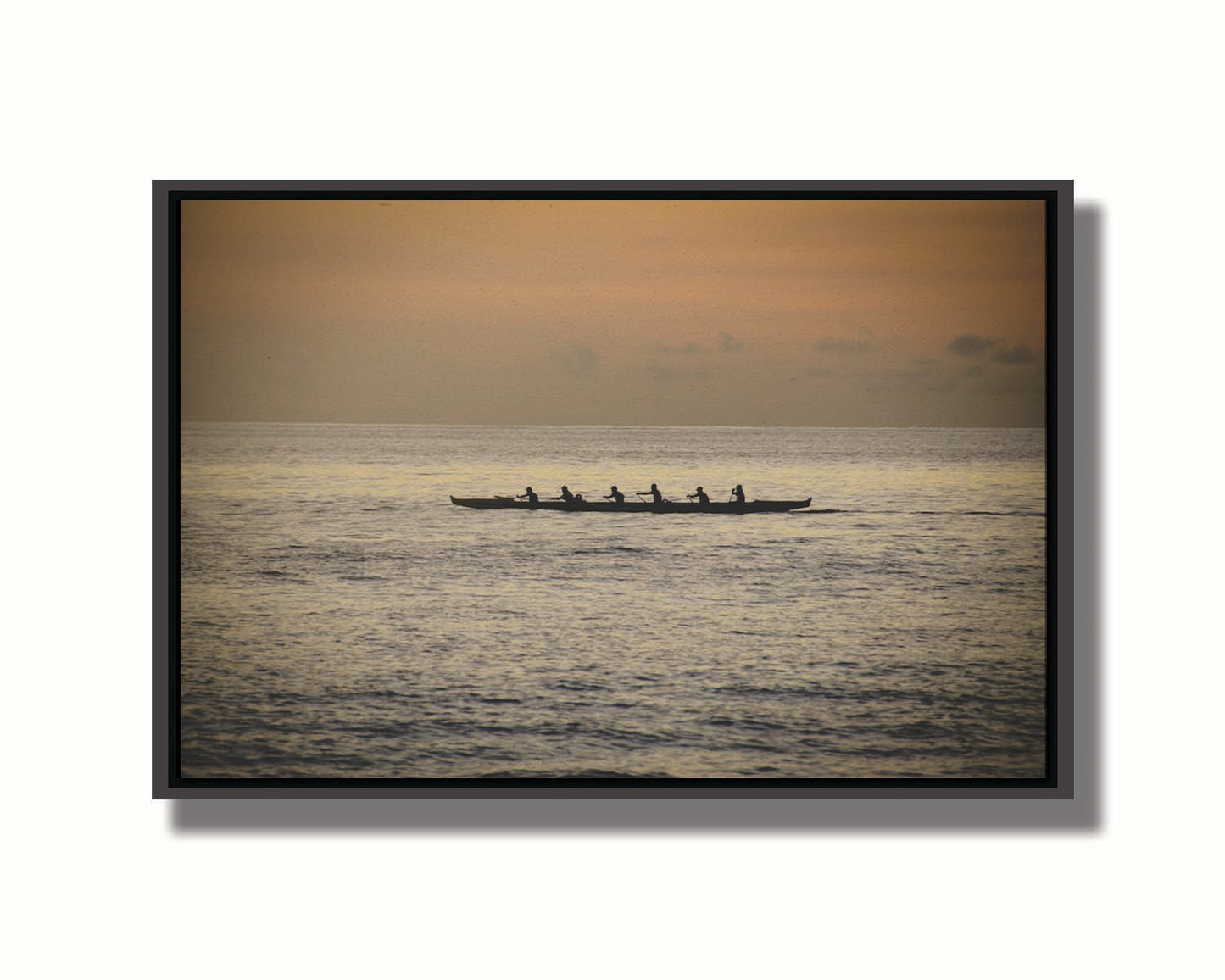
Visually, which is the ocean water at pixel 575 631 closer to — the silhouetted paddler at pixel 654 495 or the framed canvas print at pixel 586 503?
the framed canvas print at pixel 586 503

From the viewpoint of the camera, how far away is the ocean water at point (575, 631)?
4906 mm

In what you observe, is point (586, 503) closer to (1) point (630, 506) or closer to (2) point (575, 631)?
(1) point (630, 506)

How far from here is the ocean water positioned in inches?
193

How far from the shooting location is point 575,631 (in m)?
4.99

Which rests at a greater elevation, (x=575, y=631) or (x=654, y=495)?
(x=654, y=495)

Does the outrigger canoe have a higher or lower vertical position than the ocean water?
higher

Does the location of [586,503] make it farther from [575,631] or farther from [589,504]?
[575,631]

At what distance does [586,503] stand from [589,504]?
0.01 meters

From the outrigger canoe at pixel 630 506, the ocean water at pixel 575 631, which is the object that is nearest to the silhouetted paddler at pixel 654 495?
the outrigger canoe at pixel 630 506

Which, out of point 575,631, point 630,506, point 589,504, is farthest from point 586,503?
point 575,631

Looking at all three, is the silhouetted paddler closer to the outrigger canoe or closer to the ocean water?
the outrigger canoe

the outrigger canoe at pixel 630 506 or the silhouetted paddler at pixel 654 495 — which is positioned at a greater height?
the silhouetted paddler at pixel 654 495

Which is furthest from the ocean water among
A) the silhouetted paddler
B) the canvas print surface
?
the silhouetted paddler
